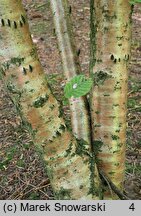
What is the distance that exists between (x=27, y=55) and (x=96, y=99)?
0.41 metres

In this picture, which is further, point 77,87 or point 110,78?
point 110,78

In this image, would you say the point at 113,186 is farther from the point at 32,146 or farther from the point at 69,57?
the point at 32,146

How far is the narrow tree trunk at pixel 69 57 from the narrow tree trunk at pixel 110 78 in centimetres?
5

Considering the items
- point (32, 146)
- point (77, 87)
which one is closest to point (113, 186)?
point (77, 87)

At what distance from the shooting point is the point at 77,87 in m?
1.12

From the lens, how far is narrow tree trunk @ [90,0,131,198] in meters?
1.39

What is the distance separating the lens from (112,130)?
1.53 m

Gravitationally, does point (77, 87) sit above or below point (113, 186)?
above

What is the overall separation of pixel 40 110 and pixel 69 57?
1.26 ft

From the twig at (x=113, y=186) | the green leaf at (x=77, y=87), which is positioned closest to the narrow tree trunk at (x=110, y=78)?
the twig at (x=113, y=186)

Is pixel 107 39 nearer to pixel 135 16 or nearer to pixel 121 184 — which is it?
pixel 121 184

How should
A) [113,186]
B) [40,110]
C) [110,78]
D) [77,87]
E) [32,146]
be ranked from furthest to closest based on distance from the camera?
[32,146] < [113,186] < [110,78] < [40,110] < [77,87]

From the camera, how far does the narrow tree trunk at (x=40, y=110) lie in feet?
3.82

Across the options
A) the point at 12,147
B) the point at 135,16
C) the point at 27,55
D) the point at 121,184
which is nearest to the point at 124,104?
the point at 121,184
